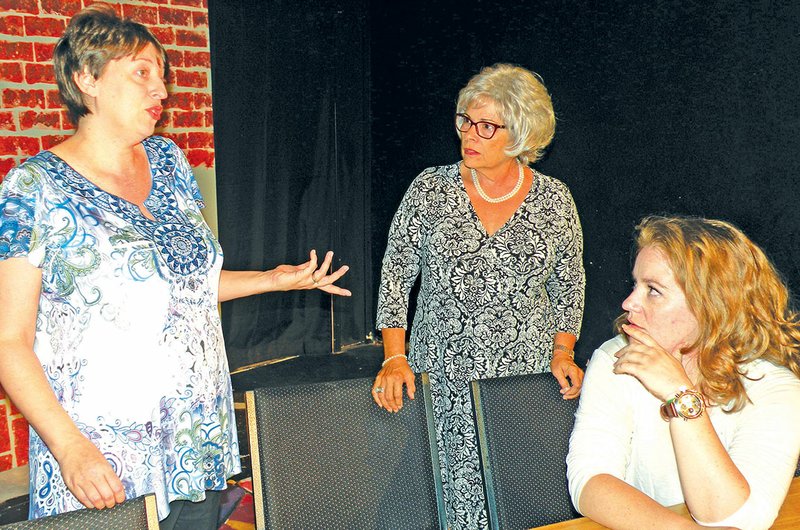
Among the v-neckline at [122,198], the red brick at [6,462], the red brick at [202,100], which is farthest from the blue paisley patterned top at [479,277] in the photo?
the red brick at [202,100]

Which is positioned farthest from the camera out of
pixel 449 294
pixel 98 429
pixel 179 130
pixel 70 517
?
pixel 179 130

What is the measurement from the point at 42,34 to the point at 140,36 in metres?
1.88

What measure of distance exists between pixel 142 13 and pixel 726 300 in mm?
3273

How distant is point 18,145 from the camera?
3.39m

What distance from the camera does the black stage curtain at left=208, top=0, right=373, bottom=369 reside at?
491cm

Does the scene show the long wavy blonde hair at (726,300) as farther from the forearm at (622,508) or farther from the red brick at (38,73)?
the red brick at (38,73)

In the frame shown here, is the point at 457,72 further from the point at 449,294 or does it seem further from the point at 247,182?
the point at 449,294

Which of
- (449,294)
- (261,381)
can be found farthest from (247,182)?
(449,294)

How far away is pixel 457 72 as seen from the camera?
5.03 metres

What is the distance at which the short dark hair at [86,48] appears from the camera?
1790mm

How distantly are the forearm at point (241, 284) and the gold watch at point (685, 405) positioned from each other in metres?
0.98

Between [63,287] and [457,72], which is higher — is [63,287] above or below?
below

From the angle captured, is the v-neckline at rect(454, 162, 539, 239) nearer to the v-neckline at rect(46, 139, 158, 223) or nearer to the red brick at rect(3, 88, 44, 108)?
the v-neckline at rect(46, 139, 158, 223)

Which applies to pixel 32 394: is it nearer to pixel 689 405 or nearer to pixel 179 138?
pixel 689 405
